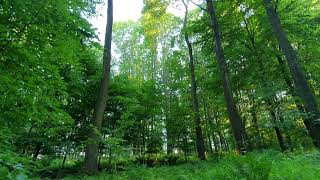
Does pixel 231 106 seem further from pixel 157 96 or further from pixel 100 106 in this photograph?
pixel 157 96

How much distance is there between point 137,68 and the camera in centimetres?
3531

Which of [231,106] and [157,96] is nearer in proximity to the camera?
[231,106]

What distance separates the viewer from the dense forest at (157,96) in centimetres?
538

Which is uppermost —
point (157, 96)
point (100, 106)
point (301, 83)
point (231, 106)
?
point (157, 96)

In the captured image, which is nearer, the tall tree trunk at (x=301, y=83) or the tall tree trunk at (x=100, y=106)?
the tall tree trunk at (x=301, y=83)

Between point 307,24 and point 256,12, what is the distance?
9.50 feet

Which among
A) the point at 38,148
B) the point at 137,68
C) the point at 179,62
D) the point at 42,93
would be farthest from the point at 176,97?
the point at 42,93

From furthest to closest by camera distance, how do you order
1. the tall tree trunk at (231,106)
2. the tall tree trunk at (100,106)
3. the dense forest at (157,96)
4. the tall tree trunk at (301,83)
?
1. the tall tree trunk at (100,106)
2. the tall tree trunk at (231,106)
3. the tall tree trunk at (301,83)
4. the dense forest at (157,96)

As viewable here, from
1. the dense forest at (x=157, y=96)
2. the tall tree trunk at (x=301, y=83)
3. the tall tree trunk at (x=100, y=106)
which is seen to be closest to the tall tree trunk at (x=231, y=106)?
the dense forest at (x=157, y=96)

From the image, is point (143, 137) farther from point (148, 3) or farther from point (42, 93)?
point (42, 93)

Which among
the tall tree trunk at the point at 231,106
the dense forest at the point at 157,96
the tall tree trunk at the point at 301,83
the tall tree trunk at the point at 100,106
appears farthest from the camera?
the tall tree trunk at the point at 100,106

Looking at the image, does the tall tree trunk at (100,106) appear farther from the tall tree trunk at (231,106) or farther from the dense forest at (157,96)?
the tall tree trunk at (231,106)

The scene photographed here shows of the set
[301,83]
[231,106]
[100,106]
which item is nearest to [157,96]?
[100,106]

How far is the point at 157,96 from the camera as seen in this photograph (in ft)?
65.8
